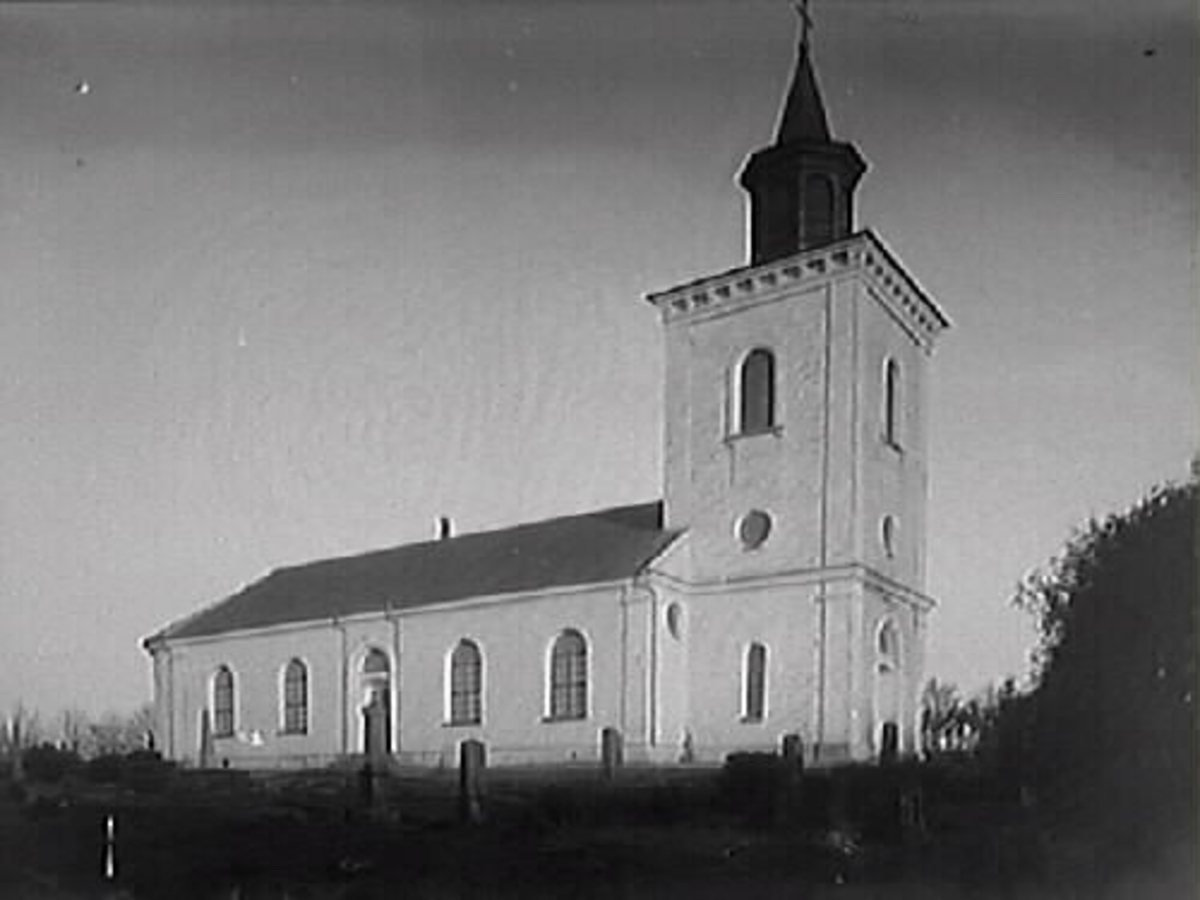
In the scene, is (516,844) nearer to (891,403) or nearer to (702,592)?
(702,592)

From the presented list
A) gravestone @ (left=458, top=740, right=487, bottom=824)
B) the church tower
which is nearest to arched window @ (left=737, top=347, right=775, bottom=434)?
the church tower

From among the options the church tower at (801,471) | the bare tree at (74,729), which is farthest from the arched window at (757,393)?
the bare tree at (74,729)

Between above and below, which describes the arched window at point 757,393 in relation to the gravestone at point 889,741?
above

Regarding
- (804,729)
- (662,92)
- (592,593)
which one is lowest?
(804,729)

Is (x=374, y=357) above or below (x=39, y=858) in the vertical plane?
above

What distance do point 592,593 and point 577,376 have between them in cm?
19

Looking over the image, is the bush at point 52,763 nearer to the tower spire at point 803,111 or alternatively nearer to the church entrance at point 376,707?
the church entrance at point 376,707

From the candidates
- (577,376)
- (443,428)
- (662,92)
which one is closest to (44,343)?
(443,428)

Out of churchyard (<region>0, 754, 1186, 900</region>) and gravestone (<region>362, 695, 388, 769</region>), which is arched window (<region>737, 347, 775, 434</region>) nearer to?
churchyard (<region>0, 754, 1186, 900</region>)

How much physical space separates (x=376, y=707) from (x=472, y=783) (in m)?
0.10

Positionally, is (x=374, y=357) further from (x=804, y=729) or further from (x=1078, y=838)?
(x=1078, y=838)

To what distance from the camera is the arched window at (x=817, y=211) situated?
1181 mm

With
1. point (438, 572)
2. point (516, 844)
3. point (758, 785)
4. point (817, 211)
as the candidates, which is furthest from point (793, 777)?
point (817, 211)

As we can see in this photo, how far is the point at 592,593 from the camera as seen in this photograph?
116cm
